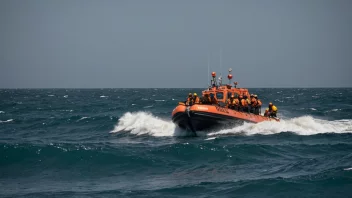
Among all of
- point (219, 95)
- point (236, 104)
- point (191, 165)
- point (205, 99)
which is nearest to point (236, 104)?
point (236, 104)

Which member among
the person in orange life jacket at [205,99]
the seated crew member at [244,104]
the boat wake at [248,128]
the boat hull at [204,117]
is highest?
the person in orange life jacket at [205,99]

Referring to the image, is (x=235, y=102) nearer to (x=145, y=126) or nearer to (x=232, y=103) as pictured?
(x=232, y=103)

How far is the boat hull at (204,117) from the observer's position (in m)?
22.0

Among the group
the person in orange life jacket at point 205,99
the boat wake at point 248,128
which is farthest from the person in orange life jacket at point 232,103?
the person in orange life jacket at point 205,99

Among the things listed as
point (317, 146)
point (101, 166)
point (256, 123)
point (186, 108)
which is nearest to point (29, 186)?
point (101, 166)

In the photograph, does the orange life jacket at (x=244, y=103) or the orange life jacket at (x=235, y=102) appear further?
the orange life jacket at (x=244, y=103)

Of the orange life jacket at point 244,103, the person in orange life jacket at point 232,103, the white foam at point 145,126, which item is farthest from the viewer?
the white foam at point 145,126

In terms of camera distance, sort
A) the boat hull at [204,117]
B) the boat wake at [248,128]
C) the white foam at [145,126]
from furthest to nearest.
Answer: the white foam at [145,126], the boat wake at [248,128], the boat hull at [204,117]

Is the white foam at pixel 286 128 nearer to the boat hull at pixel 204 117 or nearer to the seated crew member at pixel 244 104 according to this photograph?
the boat hull at pixel 204 117

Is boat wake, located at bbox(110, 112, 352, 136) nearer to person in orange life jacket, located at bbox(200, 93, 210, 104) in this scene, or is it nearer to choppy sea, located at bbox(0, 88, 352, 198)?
choppy sea, located at bbox(0, 88, 352, 198)

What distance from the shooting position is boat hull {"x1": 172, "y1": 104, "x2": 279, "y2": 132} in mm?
22000

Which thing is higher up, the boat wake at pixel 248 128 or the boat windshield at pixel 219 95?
the boat windshield at pixel 219 95

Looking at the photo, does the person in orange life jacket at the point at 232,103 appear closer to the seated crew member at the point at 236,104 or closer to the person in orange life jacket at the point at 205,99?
the seated crew member at the point at 236,104

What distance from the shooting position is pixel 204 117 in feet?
72.5
